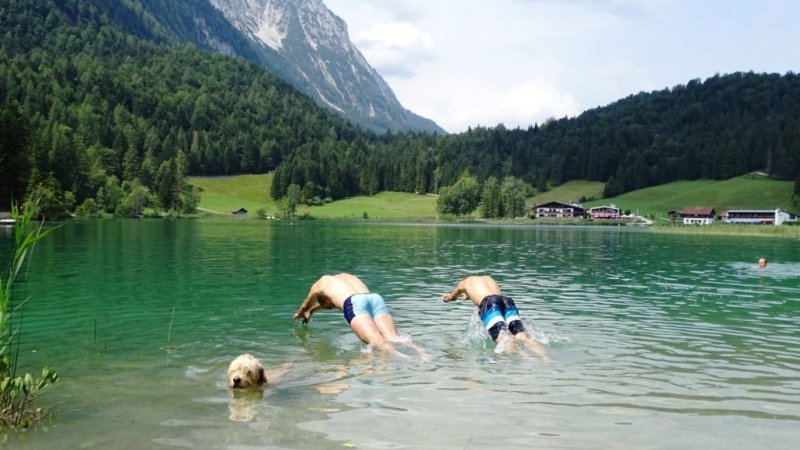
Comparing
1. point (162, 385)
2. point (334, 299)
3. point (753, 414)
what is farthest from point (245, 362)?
point (753, 414)

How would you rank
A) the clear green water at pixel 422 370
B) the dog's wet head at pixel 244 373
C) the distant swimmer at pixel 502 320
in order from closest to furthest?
the clear green water at pixel 422 370
the dog's wet head at pixel 244 373
the distant swimmer at pixel 502 320

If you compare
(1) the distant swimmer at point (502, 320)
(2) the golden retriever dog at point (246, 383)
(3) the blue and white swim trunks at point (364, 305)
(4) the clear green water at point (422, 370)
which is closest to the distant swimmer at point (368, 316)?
(3) the blue and white swim trunks at point (364, 305)

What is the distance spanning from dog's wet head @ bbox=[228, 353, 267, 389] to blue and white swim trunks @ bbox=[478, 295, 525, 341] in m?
6.26

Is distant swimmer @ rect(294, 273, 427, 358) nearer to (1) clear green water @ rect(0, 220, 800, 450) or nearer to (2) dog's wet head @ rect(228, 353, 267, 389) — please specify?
(1) clear green water @ rect(0, 220, 800, 450)

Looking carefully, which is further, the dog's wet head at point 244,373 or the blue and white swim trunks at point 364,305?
the blue and white swim trunks at point 364,305

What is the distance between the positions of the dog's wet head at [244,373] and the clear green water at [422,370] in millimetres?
267

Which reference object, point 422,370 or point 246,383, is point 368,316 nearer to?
point 422,370

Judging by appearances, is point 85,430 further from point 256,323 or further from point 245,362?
point 256,323

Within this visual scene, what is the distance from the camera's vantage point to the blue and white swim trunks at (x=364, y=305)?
606 inches

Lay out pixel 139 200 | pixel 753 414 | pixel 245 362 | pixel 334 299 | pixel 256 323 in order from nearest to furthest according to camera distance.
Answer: pixel 753 414 → pixel 245 362 → pixel 334 299 → pixel 256 323 → pixel 139 200

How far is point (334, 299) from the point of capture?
53.1ft

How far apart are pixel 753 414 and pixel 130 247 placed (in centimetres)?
5561

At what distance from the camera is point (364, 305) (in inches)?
607

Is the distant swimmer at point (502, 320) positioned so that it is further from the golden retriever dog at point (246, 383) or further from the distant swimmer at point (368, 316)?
the golden retriever dog at point (246, 383)
